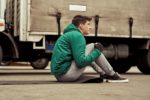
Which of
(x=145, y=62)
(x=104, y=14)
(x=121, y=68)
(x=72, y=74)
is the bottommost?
(x=121, y=68)

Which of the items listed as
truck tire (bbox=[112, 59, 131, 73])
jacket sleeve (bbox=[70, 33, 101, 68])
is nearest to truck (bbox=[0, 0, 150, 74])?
truck tire (bbox=[112, 59, 131, 73])

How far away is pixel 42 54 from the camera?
12.2 metres

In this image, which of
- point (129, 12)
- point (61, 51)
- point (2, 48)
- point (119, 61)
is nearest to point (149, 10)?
point (129, 12)

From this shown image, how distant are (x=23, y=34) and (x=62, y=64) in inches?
149

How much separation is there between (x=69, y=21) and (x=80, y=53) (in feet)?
13.9

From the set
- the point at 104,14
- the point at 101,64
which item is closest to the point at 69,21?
the point at 104,14

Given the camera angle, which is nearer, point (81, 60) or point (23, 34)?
point (81, 60)

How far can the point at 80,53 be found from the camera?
750 centimetres

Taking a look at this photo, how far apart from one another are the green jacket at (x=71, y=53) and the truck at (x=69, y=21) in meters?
3.56

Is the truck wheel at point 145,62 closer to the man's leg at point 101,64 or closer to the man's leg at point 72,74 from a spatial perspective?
the man's leg at point 101,64

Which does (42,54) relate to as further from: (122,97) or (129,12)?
(122,97)

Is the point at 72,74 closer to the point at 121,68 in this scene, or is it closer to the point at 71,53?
the point at 71,53

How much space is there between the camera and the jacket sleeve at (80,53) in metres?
7.48

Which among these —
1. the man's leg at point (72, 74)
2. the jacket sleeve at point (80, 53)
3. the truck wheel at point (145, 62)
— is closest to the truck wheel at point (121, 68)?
the truck wheel at point (145, 62)
